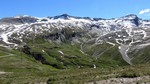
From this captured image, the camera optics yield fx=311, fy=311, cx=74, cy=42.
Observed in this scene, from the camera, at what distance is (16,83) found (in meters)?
52.1

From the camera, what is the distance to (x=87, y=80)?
46.2 m

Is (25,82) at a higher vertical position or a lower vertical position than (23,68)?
higher

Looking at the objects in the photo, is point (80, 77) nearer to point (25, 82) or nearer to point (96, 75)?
point (96, 75)

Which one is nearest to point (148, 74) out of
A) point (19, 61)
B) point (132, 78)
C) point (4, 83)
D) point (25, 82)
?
point (132, 78)

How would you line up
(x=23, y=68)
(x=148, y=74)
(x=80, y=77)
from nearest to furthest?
(x=148, y=74)
(x=80, y=77)
(x=23, y=68)

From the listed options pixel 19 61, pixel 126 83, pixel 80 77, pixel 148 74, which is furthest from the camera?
pixel 19 61

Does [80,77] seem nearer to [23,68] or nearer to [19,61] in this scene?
[23,68]

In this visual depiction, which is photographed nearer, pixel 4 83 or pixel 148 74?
pixel 148 74

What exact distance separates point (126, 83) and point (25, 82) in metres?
17.9

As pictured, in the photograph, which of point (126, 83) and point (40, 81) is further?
point (40, 81)

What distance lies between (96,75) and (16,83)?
13482mm

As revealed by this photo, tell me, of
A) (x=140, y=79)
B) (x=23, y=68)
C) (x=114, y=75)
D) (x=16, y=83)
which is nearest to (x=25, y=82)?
(x=16, y=83)

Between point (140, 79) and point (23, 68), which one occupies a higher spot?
point (140, 79)

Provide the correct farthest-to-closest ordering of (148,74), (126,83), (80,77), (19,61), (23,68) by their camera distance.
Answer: (19,61)
(23,68)
(80,77)
(148,74)
(126,83)
